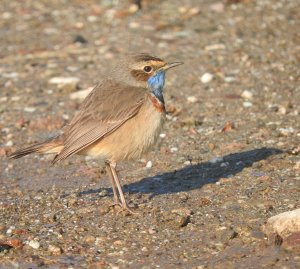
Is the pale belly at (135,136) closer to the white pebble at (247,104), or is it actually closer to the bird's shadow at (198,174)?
the bird's shadow at (198,174)

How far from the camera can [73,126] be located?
26.2 ft

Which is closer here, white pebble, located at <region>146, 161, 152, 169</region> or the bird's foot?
the bird's foot

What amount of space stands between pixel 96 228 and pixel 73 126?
3.84ft

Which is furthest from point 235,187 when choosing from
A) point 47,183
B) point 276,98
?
point 276,98

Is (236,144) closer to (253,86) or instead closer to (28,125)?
(253,86)

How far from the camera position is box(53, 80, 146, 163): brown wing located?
25.6 feet

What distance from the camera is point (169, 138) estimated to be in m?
9.95

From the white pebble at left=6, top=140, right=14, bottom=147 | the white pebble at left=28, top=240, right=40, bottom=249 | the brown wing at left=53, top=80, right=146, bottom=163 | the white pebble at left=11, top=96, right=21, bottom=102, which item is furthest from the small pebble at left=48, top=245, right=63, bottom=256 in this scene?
the white pebble at left=11, top=96, right=21, bottom=102

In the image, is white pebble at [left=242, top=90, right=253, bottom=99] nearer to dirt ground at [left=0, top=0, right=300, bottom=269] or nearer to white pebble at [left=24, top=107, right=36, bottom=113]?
dirt ground at [left=0, top=0, right=300, bottom=269]

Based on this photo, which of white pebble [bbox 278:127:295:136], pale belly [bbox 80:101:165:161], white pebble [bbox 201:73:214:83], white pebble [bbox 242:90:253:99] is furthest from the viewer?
white pebble [bbox 201:73:214:83]

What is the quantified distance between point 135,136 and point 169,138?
225 cm

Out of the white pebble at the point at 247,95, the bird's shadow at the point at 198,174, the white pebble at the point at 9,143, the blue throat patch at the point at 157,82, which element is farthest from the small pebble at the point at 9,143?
the white pebble at the point at 247,95

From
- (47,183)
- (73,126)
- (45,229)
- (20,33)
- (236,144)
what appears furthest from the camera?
(20,33)

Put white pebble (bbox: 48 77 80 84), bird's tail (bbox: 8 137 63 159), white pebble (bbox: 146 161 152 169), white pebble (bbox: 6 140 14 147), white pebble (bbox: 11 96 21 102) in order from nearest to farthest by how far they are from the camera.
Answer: bird's tail (bbox: 8 137 63 159)
white pebble (bbox: 146 161 152 169)
white pebble (bbox: 6 140 14 147)
white pebble (bbox: 11 96 21 102)
white pebble (bbox: 48 77 80 84)
